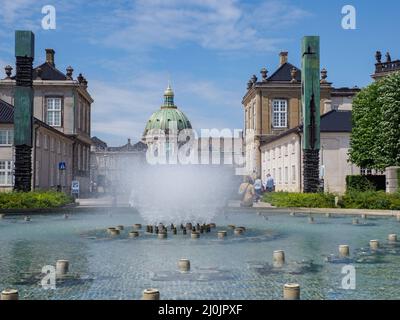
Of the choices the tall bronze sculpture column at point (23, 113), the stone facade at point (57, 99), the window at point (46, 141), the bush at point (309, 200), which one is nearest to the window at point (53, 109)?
the stone facade at point (57, 99)

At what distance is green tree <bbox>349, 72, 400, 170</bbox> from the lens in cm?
4506

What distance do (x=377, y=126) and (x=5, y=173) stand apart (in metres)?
35.5

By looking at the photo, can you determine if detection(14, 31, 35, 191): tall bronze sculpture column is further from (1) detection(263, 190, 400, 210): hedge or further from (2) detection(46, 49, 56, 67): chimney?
(2) detection(46, 49, 56, 67): chimney

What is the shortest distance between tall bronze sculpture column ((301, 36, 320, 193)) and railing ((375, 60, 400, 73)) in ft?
133

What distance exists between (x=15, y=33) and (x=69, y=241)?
21.2 meters

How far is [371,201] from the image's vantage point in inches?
1194

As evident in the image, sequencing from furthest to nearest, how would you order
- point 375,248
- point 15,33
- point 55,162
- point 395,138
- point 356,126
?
point 55,162
point 356,126
point 395,138
point 15,33
point 375,248

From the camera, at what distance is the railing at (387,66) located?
70938mm

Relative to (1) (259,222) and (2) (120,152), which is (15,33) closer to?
(1) (259,222)

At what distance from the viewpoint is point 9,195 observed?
3045 cm

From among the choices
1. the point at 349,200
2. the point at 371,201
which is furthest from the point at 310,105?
the point at 371,201

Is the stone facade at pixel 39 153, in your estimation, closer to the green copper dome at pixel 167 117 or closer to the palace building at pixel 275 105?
the palace building at pixel 275 105

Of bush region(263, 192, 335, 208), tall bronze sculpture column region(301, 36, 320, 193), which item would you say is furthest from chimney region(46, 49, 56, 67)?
bush region(263, 192, 335, 208)

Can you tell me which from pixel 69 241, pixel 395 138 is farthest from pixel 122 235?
pixel 395 138
